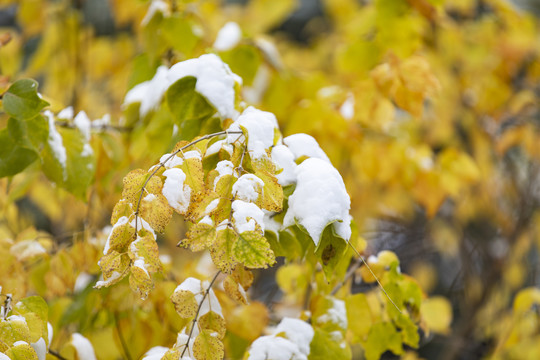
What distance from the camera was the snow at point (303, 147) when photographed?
0.77 meters

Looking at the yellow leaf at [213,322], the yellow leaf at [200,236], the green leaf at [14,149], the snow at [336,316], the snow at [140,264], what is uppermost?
the yellow leaf at [200,236]

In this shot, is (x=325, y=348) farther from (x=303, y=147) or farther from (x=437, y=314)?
(x=437, y=314)

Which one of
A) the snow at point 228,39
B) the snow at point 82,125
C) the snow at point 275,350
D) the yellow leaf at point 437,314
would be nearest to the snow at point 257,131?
the snow at point 275,350

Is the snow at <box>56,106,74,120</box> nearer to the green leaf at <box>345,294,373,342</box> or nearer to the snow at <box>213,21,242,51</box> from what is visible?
the snow at <box>213,21,242,51</box>

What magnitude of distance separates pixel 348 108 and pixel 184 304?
105cm

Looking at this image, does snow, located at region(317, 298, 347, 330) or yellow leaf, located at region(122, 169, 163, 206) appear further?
snow, located at region(317, 298, 347, 330)

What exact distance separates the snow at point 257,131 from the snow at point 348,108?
34.5 inches

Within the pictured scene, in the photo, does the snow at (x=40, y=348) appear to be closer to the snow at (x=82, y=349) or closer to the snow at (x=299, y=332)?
the snow at (x=82, y=349)

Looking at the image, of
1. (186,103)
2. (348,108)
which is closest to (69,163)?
(186,103)

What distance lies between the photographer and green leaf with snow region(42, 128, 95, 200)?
0.96m

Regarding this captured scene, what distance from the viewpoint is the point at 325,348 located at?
0.89 m

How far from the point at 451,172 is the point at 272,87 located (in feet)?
2.56

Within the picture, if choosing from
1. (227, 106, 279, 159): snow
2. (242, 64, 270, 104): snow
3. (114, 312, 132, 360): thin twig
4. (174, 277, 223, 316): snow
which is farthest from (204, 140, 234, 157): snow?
(242, 64, 270, 104): snow

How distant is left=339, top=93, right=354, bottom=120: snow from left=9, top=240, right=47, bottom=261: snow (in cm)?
97
